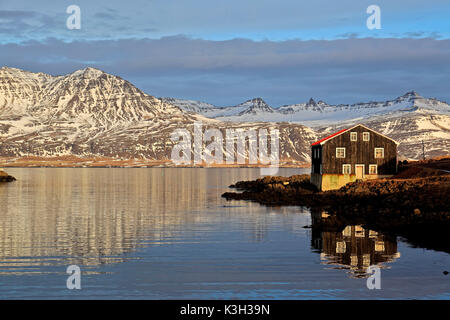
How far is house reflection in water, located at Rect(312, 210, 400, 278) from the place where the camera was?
114ft

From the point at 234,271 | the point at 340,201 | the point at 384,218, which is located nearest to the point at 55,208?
the point at 340,201

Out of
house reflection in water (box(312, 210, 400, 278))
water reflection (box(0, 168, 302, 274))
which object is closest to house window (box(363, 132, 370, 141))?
water reflection (box(0, 168, 302, 274))

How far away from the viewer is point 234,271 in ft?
108

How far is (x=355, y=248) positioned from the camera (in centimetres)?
4016

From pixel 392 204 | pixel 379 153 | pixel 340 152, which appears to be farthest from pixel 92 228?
pixel 379 153

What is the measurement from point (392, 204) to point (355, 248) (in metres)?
20.9

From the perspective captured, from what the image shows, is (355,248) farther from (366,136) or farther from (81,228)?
(366,136)

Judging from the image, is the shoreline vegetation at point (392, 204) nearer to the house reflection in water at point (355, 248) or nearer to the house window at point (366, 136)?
the house reflection in water at point (355, 248)

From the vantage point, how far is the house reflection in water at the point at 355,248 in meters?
34.7

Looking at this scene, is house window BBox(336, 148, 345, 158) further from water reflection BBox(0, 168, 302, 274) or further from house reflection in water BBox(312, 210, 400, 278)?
house reflection in water BBox(312, 210, 400, 278)
